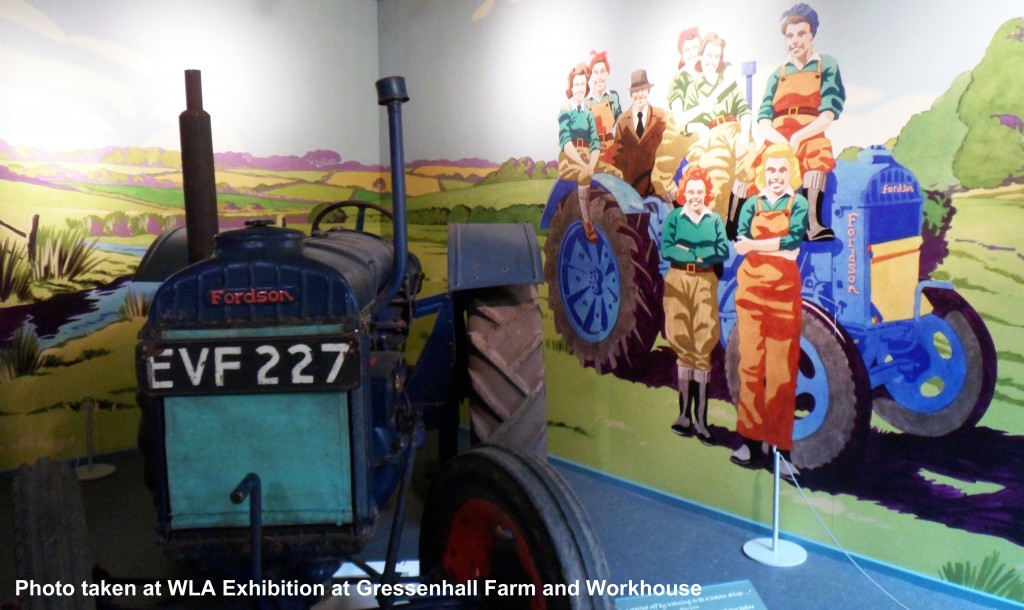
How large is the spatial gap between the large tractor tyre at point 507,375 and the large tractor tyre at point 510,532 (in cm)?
71

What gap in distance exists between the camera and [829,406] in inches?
113

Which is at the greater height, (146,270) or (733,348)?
(146,270)

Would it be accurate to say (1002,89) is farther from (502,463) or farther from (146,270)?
(146,270)

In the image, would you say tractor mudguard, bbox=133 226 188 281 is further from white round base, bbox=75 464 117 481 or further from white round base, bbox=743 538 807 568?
white round base, bbox=743 538 807 568

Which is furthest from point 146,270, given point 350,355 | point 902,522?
point 902,522

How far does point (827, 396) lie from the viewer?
288cm

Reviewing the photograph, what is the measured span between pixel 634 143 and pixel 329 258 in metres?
1.80

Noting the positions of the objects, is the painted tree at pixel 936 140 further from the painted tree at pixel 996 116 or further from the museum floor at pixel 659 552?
the museum floor at pixel 659 552

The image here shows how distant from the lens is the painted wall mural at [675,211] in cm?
250

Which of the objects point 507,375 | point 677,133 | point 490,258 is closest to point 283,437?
point 507,375

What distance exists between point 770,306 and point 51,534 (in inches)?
94.8

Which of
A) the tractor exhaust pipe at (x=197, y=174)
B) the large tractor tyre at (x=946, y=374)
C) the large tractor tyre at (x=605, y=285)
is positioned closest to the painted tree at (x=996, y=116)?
the large tractor tyre at (x=946, y=374)

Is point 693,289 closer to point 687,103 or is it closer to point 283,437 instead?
point 687,103

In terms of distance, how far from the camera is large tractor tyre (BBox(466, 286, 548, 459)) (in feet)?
9.14
